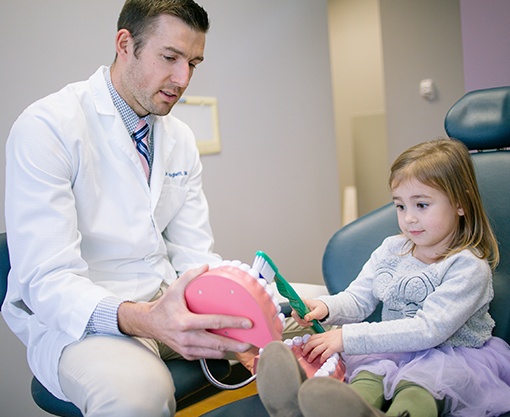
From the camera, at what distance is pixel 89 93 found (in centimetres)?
132

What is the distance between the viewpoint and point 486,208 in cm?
127

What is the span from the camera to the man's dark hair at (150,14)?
129cm

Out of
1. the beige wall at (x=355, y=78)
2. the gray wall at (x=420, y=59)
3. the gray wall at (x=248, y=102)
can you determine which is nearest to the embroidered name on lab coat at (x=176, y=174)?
the gray wall at (x=248, y=102)

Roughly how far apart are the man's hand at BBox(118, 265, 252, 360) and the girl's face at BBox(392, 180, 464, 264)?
18.0 inches

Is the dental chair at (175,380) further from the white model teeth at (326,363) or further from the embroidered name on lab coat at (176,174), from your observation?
the embroidered name on lab coat at (176,174)

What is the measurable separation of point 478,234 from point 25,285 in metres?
0.97

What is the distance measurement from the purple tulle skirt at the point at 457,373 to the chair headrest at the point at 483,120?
505mm

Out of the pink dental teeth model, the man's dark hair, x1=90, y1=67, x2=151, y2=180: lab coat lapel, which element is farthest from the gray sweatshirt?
the man's dark hair

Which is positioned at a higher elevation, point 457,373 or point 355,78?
point 355,78

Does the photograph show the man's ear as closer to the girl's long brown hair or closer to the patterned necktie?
the patterned necktie

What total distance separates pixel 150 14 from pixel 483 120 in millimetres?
880

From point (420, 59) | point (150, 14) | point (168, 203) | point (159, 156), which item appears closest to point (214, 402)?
point (168, 203)

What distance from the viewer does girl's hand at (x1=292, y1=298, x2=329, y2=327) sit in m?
1.15

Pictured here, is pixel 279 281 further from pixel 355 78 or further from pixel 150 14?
pixel 355 78
